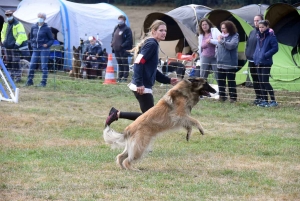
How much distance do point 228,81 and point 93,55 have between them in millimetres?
5503

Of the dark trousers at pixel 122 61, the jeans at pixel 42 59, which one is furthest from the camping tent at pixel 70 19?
the jeans at pixel 42 59

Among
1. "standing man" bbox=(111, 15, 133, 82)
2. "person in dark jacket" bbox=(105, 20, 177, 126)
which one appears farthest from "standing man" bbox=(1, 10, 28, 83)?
"person in dark jacket" bbox=(105, 20, 177, 126)

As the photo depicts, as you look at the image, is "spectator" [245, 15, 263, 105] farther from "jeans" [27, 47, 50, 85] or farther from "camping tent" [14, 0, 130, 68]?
"camping tent" [14, 0, 130, 68]

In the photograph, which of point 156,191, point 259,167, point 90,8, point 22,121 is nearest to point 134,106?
point 22,121

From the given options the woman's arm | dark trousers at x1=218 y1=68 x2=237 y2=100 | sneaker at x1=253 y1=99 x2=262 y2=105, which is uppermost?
the woman's arm

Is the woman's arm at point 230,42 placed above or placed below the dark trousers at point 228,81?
above

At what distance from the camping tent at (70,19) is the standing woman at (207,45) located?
20.9ft

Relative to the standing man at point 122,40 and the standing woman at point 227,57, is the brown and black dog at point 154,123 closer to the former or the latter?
the standing woman at point 227,57

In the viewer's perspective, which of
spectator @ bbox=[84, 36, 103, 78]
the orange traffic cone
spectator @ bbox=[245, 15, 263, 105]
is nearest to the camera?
spectator @ bbox=[245, 15, 263, 105]

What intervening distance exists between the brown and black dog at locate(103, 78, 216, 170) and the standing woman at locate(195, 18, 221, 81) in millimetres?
5710

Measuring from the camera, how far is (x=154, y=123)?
6.36 m

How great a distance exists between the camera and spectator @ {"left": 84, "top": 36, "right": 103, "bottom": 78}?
16516 mm

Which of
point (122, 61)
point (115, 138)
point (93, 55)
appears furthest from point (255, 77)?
point (115, 138)

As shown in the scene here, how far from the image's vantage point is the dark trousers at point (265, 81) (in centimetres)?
1173
